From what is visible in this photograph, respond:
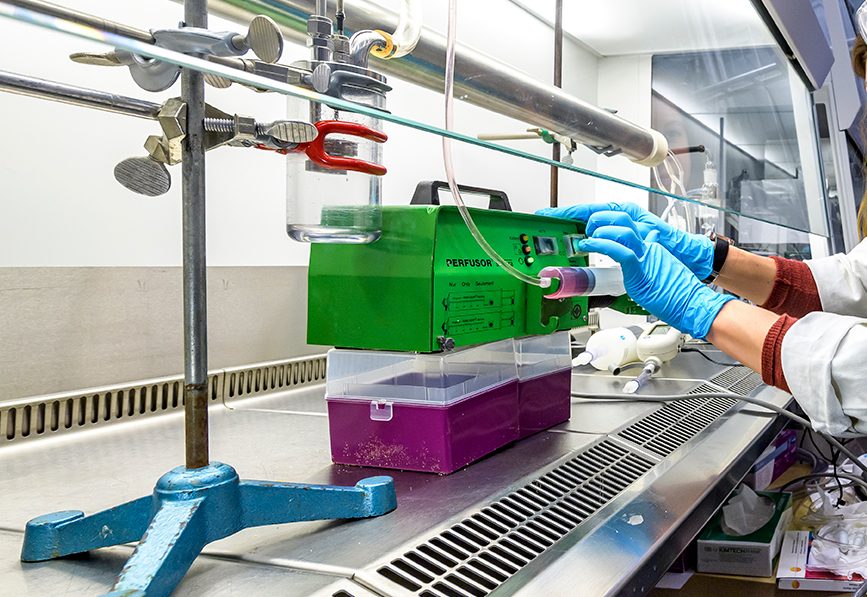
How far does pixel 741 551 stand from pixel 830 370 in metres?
0.61

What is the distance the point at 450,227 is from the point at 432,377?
225 mm

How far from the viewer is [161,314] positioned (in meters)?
1.33

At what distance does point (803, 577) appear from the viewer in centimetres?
136

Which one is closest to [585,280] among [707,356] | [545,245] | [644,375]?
[545,245]

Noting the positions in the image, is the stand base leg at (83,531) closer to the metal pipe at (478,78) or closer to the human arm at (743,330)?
the metal pipe at (478,78)

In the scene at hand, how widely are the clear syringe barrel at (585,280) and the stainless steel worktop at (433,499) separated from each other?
0.27 meters

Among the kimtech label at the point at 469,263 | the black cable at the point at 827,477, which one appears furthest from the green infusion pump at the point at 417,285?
the black cable at the point at 827,477

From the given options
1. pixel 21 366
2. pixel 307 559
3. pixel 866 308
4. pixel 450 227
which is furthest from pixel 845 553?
pixel 21 366

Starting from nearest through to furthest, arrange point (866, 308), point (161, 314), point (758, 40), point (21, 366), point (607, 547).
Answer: point (607, 547) < point (21, 366) < point (161, 314) < point (866, 308) < point (758, 40)

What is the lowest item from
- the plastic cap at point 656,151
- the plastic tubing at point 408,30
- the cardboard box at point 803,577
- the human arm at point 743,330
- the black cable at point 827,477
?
the cardboard box at point 803,577

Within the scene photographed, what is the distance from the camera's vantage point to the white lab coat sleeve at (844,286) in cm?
166

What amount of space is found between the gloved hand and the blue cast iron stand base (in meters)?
0.68

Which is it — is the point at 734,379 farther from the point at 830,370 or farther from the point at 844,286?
the point at 830,370

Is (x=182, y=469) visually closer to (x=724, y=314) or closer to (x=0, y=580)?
(x=0, y=580)
